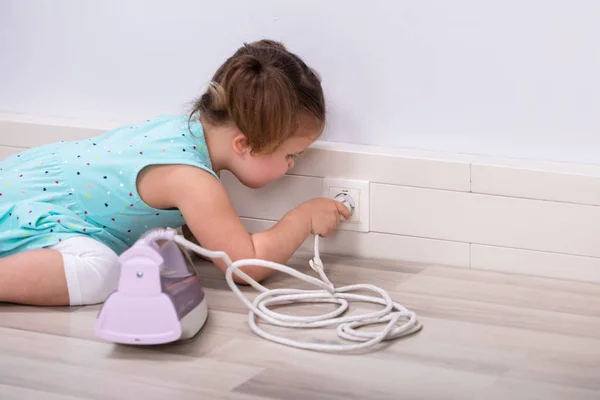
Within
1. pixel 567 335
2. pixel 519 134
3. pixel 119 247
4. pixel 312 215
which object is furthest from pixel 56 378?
pixel 519 134

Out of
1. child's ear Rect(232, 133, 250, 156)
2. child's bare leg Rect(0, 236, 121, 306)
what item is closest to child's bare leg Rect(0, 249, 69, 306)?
child's bare leg Rect(0, 236, 121, 306)

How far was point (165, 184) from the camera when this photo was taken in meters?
1.36

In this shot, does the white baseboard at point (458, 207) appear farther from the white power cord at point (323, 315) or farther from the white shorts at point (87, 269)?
the white shorts at point (87, 269)

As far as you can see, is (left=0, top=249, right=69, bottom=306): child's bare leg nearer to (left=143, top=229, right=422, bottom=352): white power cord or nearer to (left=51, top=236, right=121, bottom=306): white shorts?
(left=51, top=236, right=121, bottom=306): white shorts

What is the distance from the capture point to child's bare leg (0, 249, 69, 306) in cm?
129

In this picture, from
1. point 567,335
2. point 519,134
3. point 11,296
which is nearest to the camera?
point 567,335

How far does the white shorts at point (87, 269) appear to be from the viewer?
1308mm

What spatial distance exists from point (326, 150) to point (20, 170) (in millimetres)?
479

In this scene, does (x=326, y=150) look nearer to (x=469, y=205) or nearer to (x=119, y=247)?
(x=469, y=205)

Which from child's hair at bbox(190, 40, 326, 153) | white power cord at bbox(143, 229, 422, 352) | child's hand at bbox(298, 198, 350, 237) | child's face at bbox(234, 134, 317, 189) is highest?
child's hair at bbox(190, 40, 326, 153)

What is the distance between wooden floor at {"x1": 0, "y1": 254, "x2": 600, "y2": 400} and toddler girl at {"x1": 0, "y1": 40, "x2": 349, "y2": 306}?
67 millimetres

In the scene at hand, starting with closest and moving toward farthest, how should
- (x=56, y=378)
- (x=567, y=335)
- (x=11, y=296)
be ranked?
(x=56, y=378) → (x=567, y=335) → (x=11, y=296)

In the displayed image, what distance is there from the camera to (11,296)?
1294mm

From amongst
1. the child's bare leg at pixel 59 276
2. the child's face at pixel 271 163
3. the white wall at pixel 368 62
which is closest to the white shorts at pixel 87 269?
the child's bare leg at pixel 59 276
